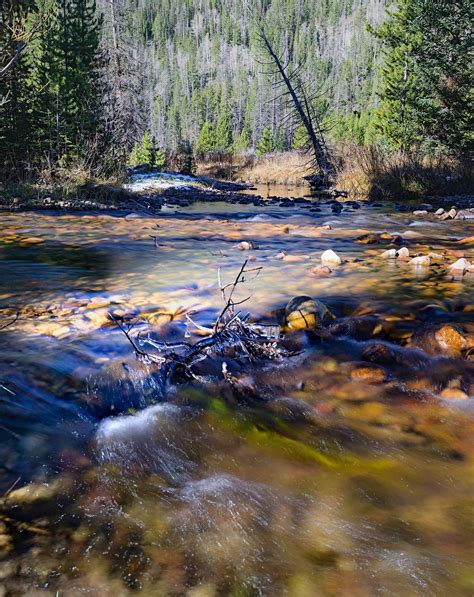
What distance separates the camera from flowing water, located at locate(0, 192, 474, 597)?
4.75ft

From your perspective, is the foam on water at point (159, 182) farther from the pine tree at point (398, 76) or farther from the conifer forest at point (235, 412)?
the pine tree at point (398, 76)

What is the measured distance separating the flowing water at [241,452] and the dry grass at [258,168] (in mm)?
24235

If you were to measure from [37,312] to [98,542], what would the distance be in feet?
9.13

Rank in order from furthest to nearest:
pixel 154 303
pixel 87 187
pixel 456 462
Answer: pixel 87 187, pixel 154 303, pixel 456 462

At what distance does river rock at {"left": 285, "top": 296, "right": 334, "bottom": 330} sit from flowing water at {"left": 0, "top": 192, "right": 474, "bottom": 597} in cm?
18

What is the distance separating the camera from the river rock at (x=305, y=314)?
3.62 meters

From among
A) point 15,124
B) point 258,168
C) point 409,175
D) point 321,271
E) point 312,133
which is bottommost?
point 321,271

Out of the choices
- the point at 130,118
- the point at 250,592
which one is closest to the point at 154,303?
the point at 250,592

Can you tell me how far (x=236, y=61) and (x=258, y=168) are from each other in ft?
314

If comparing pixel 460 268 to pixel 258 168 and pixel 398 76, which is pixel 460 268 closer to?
pixel 398 76

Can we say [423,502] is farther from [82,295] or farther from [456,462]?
[82,295]

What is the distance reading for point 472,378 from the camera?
9.13 ft

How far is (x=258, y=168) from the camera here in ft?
109

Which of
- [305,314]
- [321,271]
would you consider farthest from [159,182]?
[305,314]
